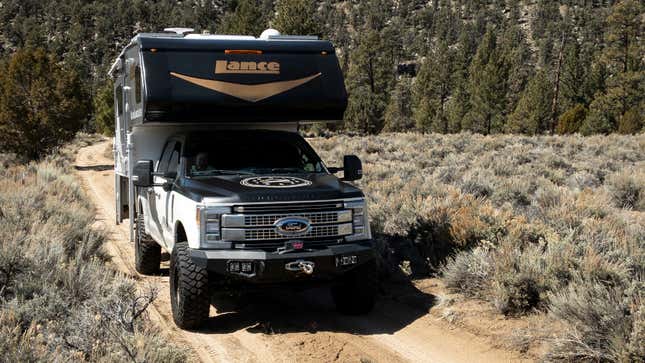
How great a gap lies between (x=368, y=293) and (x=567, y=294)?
2.10 m

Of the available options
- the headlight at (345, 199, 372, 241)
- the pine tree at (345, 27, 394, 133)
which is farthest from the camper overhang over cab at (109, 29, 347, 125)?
the pine tree at (345, 27, 394, 133)

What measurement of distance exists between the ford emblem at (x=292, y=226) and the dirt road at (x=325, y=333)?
1.06m

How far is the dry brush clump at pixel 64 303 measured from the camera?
4.71 meters

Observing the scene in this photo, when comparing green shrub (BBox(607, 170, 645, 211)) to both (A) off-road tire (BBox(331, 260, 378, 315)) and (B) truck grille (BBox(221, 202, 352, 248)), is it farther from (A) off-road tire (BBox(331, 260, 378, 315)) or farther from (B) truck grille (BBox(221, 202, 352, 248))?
(B) truck grille (BBox(221, 202, 352, 248))

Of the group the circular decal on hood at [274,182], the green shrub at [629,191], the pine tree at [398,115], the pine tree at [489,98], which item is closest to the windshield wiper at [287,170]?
the circular decal on hood at [274,182]

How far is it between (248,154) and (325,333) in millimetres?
2587

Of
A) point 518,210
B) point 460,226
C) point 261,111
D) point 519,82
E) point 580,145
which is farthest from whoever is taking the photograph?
point 519,82

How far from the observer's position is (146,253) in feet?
30.5

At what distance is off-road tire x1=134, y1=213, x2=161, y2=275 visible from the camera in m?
9.28

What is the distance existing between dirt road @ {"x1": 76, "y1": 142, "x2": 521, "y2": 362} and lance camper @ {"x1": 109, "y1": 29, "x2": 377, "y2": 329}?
0.34 metres

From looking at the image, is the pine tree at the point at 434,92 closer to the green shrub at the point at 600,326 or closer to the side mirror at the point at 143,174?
the side mirror at the point at 143,174

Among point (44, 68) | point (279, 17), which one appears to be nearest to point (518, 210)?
point (44, 68)

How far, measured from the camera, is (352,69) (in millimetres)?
65312

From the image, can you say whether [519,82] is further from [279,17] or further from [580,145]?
[580,145]
